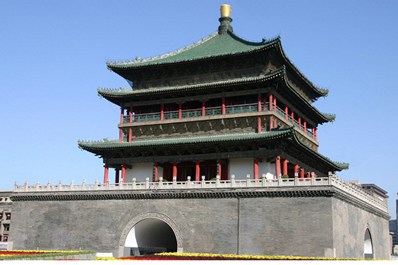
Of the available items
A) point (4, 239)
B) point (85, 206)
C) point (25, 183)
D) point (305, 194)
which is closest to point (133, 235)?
point (85, 206)

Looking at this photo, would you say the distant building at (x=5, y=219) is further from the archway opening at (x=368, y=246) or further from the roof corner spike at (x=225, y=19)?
the archway opening at (x=368, y=246)

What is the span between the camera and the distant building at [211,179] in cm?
3397

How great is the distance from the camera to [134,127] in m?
43.8

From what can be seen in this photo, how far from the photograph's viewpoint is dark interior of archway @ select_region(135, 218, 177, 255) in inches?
1553

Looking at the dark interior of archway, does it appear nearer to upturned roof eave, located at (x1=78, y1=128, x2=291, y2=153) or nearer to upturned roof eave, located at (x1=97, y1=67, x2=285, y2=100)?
upturned roof eave, located at (x1=78, y1=128, x2=291, y2=153)

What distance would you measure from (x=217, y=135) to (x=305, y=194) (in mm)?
9817

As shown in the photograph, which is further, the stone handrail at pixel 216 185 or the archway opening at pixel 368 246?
the archway opening at pixel 368 246

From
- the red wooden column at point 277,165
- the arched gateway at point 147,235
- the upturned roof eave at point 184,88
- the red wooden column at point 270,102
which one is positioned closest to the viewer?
the red wooden column at point 277,165

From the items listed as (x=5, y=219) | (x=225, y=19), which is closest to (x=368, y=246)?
(x=225, y=19)

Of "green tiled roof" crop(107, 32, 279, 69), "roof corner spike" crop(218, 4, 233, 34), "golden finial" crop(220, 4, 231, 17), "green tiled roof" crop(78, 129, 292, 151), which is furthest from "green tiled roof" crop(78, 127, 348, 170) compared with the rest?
"golden finial" crop(220, 4, 231, 17)

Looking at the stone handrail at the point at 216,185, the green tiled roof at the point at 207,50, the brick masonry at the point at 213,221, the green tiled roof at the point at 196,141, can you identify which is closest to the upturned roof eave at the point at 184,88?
the green tiled roof at the point at 207,50

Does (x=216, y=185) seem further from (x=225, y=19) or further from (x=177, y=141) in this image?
(x=225, y=19)

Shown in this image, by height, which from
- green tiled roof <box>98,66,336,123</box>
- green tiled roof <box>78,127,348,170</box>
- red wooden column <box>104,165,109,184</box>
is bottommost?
red wooden column <box>104,165,109,184</box>

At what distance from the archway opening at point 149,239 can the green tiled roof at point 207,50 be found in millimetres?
14006
